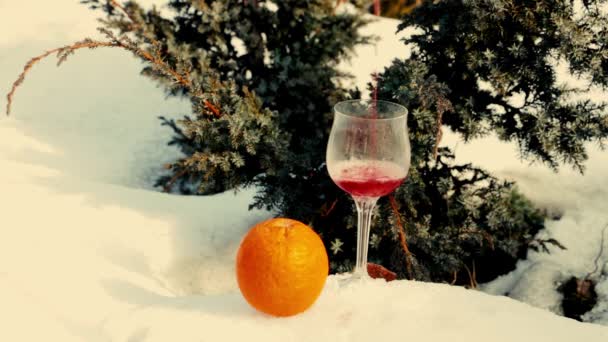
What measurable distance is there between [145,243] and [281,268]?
1073mm

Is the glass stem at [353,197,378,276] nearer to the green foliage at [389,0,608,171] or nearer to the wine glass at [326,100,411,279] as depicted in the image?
the wine glass at [326,100,411,279]

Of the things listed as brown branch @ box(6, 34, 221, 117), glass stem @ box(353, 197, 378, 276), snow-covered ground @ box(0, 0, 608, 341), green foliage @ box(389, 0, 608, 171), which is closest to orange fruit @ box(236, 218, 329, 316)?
snow-covered ground @ box(0, 0, 608, 341)

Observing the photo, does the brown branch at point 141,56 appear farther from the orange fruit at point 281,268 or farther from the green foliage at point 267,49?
the orange fruit at point 281,268

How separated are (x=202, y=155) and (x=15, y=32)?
3.56 metres

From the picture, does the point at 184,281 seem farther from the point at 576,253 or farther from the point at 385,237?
the point at 576,253

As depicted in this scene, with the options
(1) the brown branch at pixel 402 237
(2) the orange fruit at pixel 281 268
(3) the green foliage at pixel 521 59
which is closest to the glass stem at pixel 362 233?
(2) the orange fruit at pixel 281 268

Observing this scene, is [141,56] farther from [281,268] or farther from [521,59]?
[521,59]

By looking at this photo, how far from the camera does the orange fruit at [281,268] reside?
1754 millimetres

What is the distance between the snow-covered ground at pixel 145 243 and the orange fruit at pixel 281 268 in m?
0.08

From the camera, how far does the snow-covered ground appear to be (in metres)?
1.82

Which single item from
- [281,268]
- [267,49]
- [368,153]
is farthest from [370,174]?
[267,49]

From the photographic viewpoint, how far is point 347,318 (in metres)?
1.84

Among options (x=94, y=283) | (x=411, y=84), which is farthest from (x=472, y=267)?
(x=94, y=283)

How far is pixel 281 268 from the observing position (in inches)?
69.1
